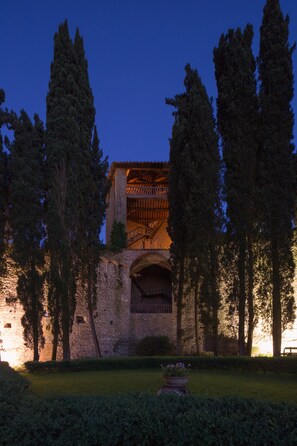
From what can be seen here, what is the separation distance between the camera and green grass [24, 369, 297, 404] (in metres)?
10.2

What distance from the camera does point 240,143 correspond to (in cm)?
1842

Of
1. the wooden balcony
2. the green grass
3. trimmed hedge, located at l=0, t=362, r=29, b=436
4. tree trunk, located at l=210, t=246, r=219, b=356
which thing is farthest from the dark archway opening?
trimmed hedge, located at l=0, t=362, r=29, b=436

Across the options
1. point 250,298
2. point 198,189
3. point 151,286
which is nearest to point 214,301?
point 250,298

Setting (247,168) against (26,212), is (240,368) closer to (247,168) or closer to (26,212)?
(247,168)

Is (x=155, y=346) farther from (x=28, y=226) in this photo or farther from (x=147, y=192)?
(x=147, y=192)

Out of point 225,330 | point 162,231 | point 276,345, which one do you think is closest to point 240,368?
point 276,345

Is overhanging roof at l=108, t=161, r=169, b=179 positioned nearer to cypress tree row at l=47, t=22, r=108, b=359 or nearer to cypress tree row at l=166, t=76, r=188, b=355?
cypress tree row at l=47, t=22, r=108, b=359

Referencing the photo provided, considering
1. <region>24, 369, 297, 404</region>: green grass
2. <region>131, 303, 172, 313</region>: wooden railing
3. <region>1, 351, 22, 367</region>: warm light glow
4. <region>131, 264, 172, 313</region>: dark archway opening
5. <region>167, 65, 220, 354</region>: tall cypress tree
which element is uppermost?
<region>167, 65, 220, 354</region>: tall cypress tree

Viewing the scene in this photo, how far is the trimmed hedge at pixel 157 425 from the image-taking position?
4680 mm

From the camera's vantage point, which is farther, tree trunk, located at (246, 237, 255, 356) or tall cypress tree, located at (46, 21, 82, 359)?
tall cypress tree, located at (46, 21, 82, 359)

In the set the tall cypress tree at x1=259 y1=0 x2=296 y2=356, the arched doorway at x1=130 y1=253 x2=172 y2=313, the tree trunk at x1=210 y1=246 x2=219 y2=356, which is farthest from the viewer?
the arched doorway at x1=130 y1=253 x2=172 y2=313

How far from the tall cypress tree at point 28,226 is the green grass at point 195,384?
3034 mm

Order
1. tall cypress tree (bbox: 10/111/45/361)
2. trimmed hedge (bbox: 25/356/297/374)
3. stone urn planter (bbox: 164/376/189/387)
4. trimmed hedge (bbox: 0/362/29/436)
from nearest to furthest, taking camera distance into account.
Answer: trimmed hedge (bbox: 0/362/29/436) → stone urn planter (bbox: 164/376/189/387) → trimmed hedge (bbox: 25/356/297/374) → tall cypress tree (bbox: 10/111/45/361)

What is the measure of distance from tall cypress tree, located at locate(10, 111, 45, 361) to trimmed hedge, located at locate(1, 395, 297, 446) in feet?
43.1
